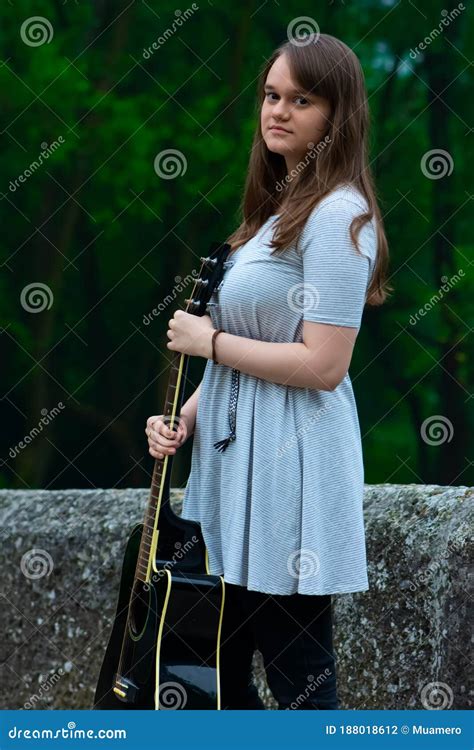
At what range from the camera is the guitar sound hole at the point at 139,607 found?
85.6 inches

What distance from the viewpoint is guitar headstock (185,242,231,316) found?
225 centimetres

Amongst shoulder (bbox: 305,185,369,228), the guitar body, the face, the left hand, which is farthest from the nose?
the guitar body

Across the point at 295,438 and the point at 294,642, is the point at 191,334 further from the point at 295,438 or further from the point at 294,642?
the point at 294,642

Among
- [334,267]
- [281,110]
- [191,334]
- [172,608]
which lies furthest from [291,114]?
[172,608]

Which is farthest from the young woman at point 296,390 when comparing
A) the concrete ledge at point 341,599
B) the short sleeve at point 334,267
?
A: the concrete ledge at point 341,599

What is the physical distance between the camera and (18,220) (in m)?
8.07

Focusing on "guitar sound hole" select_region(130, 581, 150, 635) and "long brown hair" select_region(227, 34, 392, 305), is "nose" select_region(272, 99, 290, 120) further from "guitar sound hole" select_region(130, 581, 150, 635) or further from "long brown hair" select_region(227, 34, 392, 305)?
"guitar sound hole" select_region(130, 581, 150, 635)

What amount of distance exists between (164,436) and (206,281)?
1.08ft

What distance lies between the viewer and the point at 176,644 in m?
2.16

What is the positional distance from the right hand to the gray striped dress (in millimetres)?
75

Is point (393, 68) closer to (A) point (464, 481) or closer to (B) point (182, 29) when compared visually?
(B) point (182, 29)

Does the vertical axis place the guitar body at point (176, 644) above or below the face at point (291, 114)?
below

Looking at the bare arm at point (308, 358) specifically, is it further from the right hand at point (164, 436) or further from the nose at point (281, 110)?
the nose at point (281, 110)

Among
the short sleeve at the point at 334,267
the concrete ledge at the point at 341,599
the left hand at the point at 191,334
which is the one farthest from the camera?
the concrete ledge at the point at 341,599
